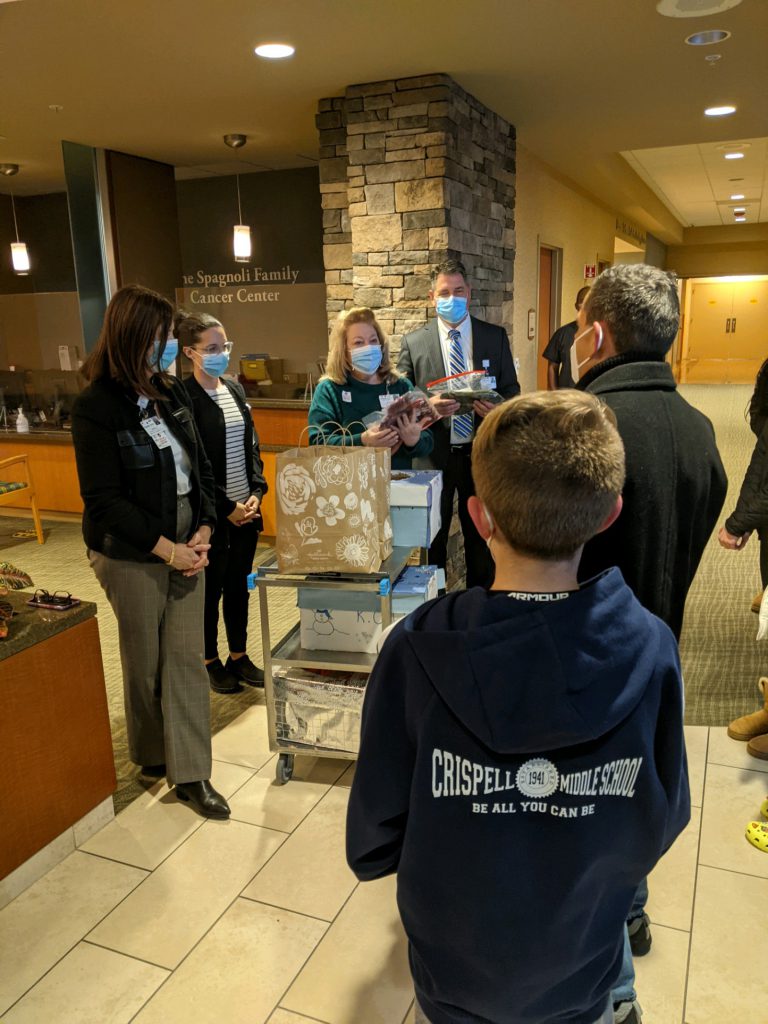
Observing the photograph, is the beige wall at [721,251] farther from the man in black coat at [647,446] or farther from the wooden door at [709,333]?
the man in black coat at [647,446]

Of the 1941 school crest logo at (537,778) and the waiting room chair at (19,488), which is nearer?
the 1941 school crest logo at (537,778)

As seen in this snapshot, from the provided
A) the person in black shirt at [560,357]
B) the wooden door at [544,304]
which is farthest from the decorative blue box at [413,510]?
the wooden door at [544,304]

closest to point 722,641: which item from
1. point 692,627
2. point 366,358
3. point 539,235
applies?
point 692,627

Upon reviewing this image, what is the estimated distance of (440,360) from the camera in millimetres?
3604

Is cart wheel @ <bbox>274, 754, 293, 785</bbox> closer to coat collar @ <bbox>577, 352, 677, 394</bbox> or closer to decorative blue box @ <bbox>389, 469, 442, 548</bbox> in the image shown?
decorative blue box @ <bbox>389, 469, 442, 548</bbox>

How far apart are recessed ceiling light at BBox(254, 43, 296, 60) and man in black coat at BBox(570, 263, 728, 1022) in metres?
2.59

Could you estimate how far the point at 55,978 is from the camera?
6.18 ft

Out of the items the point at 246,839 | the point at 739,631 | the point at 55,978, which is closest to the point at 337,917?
the point at 246,839

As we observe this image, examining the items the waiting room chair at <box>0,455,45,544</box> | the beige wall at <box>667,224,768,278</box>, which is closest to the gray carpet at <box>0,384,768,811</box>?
the waiting room chair at <box>0,455,45,544</box>

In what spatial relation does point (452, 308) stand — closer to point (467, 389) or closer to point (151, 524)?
point (467, 389)

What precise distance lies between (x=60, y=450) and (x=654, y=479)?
5.59 metres

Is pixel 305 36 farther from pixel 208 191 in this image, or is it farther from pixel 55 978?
pixel 208 191

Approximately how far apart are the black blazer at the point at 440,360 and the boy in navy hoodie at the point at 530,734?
2538 mm

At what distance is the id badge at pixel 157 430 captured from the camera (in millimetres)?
2273
